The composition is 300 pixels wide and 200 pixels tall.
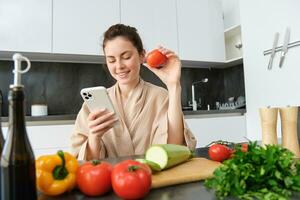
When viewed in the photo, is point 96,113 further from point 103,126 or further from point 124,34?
point 124,34

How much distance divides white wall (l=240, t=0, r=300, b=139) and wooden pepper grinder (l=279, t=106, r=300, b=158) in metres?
1.39

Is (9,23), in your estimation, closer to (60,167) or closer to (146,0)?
(146,0)

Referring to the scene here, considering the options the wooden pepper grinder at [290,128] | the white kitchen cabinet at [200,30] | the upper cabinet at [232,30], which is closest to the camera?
the wooden pepper grinder at [290,128]

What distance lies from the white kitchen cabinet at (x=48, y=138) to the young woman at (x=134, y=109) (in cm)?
78

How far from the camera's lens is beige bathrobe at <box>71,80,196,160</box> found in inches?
42.5

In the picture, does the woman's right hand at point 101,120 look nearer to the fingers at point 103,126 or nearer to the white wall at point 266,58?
the fingers at point 103,126

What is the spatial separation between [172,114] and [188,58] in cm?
161

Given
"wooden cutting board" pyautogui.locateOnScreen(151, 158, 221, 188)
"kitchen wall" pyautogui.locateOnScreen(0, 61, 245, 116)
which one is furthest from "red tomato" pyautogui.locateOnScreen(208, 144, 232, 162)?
"kitchen wall" pyautogui.locateOnScreen(0, 61, 245, 116)

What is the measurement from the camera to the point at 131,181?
0.49 m

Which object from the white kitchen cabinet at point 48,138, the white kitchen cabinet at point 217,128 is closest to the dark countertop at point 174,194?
the white kitchen cabinet at point 48,138

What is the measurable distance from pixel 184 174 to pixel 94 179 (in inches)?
8.3

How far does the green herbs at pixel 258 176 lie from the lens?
0.47 metres

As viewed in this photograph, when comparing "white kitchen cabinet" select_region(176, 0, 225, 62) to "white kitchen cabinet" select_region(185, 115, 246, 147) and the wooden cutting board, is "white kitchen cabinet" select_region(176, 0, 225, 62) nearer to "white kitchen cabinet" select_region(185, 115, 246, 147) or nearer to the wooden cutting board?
"white kitchen cabinet" select_region(185, 115, 246, 147)

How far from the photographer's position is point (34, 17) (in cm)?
210
